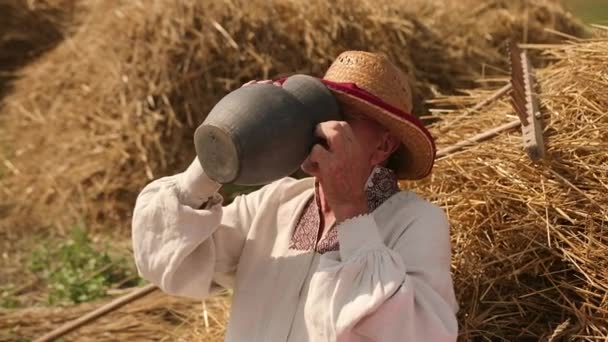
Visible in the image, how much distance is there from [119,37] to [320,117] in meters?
3.77

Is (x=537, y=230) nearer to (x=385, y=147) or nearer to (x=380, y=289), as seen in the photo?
(x=385, y=147)

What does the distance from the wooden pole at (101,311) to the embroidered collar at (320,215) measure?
3.71 feet

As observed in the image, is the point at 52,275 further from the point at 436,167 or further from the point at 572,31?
the point at 572,31

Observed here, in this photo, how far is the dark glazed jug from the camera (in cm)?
205

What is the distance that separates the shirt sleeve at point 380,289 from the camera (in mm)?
2021

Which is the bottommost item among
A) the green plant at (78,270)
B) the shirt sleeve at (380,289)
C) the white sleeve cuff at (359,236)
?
the green plant at (78,270)

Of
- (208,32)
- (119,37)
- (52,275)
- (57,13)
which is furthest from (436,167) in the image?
(57,13)

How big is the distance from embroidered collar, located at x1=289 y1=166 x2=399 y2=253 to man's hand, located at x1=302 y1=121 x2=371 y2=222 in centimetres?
14

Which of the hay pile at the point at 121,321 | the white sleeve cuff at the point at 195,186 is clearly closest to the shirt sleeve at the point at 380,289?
the white sleeve cuff at the point at 195,186

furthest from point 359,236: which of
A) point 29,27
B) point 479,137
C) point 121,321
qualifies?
point 29,27

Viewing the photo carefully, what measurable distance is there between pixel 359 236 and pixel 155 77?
11.7 feet

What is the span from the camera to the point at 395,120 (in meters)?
2.20

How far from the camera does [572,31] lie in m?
6.93

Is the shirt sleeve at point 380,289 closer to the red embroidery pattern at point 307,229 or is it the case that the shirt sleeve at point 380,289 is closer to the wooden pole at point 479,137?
the red embroidery pattern at point 307,229
